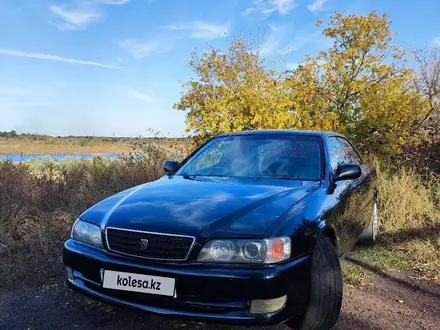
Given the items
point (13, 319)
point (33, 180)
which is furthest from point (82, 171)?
point (13, 319)

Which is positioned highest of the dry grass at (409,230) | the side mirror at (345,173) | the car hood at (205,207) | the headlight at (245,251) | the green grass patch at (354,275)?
the side mirror at (345,173)

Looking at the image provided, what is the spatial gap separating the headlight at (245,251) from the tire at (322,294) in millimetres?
377

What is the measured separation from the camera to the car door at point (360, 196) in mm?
4078

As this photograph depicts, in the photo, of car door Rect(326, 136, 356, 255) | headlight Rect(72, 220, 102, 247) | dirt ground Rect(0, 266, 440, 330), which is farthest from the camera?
car door Rect(326, 136, 356, 255)

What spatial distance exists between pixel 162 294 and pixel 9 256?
9.44 feet

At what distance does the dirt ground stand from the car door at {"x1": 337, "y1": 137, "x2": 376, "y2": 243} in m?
0.61

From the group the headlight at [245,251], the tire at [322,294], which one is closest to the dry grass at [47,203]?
the headlight at [245,251]

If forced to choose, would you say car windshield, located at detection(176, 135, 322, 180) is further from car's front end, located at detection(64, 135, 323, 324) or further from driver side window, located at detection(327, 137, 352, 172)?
car's front end, located at detection(64, 135, 323, 324)

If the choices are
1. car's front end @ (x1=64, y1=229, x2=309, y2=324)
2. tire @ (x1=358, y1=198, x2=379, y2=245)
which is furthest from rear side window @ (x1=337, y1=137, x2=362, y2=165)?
car's front end @ (x1=64, y1=229, x2=309, y2=324)

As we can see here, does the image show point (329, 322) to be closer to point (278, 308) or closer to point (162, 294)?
point (278, 308)

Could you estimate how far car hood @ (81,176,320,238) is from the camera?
254cm

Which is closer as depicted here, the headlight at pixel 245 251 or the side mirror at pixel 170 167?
the headlight at pixel 245 251

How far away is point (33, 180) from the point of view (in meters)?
6.82

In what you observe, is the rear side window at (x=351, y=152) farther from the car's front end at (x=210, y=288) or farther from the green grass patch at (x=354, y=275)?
the car's front end at (x=210, y=288)
